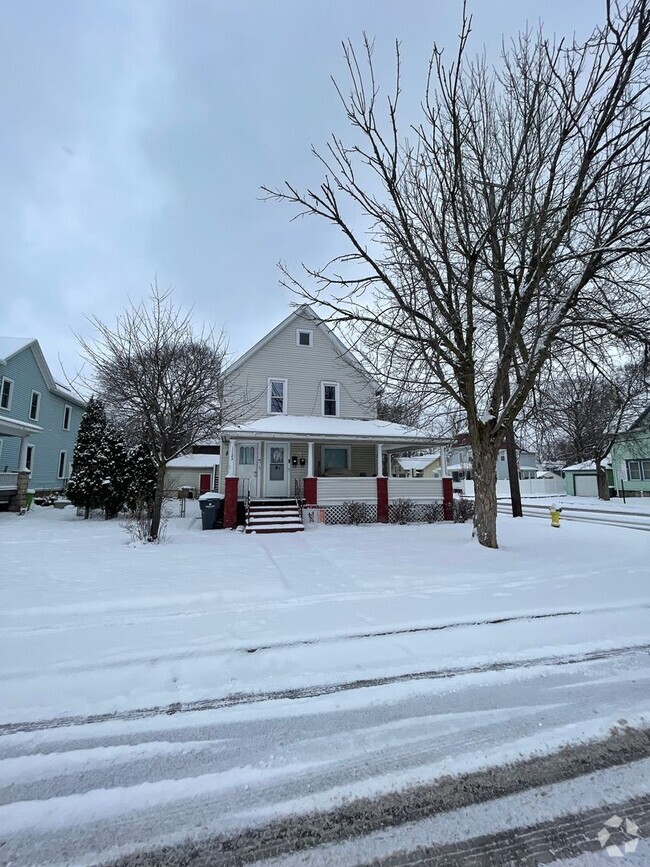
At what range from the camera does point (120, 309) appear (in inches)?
459

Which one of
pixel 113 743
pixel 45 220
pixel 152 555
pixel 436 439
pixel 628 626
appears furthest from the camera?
pixel 45 220

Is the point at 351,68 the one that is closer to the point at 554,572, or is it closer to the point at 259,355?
the point at 554,572

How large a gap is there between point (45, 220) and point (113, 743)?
1936cm

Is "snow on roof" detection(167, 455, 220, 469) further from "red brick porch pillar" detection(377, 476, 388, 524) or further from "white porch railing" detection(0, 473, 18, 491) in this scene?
"red brick porch pillar" detection(377, 476, 388, 524)

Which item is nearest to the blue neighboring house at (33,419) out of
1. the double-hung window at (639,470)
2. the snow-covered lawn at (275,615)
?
the snow-covered lawn at (275,615)

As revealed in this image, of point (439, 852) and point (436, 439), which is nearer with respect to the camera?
point (439, 852)

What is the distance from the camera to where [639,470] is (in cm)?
2795

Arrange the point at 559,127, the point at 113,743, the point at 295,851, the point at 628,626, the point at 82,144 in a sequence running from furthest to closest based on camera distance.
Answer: the point at 82,144, the point at 559,127, the point at 628,626, the point at 113,743, the point at 295,851

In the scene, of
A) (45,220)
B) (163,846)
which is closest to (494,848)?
(163,846)

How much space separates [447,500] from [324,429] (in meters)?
5.40

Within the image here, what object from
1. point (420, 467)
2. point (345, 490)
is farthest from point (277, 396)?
point (420, 467)

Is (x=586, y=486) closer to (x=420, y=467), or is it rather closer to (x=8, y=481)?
(x=420, y=467)

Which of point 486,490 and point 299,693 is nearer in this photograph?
point 299,693

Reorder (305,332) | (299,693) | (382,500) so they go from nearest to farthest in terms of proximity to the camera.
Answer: (299,693) < (382,500) < (305,332)
